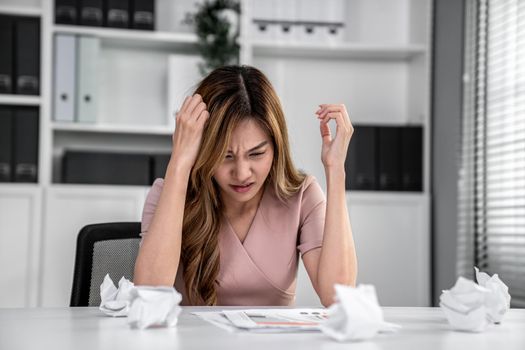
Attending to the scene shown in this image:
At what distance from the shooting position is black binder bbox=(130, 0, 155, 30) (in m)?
3.09

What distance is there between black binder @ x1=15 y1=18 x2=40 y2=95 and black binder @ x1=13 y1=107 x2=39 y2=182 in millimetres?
103

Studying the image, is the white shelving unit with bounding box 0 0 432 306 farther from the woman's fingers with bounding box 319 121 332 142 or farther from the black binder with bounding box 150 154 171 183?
the woman's fingers with bounding box 319 121 332 142

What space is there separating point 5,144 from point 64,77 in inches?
14.0

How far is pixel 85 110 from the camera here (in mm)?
3002

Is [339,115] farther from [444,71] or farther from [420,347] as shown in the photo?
[444,71]

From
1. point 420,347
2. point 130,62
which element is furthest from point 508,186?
point 420,347

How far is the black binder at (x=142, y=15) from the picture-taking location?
10.2ft

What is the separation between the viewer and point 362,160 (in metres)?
3.15

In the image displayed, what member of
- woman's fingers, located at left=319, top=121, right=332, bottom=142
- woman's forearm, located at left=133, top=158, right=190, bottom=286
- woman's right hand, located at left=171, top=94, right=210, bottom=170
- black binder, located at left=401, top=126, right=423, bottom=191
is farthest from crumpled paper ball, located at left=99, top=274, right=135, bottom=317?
black binder, located at left=401, top=126, right=423, bottom=191

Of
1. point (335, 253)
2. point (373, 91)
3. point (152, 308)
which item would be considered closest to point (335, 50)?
point (373, 91)

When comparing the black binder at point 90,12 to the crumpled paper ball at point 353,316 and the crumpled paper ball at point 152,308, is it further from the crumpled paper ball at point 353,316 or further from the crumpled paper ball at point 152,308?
the crumpled paper ball at point 353,316

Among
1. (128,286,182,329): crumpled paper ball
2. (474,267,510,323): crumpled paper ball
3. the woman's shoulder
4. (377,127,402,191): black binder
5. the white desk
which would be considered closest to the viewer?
the white desk

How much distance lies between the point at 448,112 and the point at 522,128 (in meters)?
0.56

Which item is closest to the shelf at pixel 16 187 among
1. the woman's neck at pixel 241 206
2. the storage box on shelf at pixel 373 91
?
the storage box on shelf at pixel 373 91
